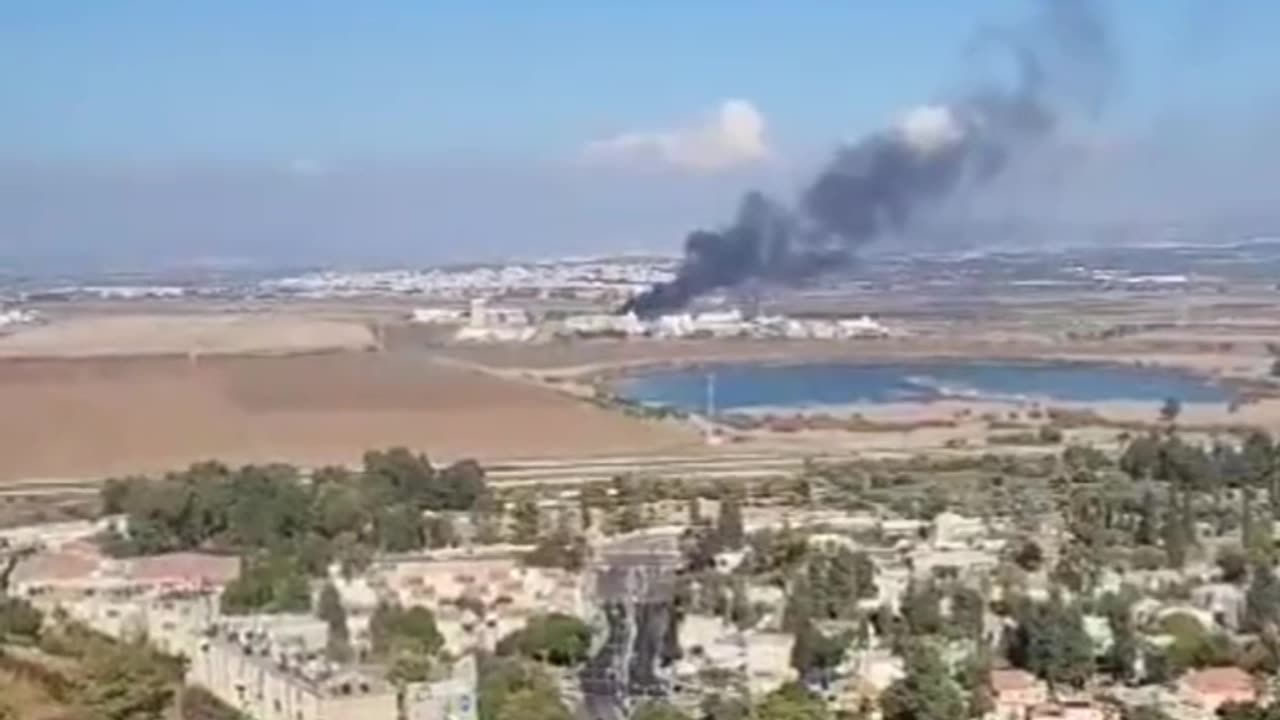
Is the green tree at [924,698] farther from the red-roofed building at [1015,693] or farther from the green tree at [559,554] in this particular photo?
the green tree at [559,554]

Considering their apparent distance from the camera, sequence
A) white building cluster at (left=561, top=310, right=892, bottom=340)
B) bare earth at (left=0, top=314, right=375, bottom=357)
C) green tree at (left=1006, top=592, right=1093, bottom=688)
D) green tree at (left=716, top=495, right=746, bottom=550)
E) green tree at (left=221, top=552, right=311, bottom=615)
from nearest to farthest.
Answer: green tree at (left=1006, top=592, right=1093, bottom=688) < green tree at (left=221, top=552, right=311, bottom=615) < green tree at (left=716, top=495, right=746, bottom=550) < bare earth at (left=0, top=314, right=375, bottom=357) < white building cluster at (left=561, top=310, right=892, bottom=340)

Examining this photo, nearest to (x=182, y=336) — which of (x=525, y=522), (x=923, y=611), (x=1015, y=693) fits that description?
(x=525, y=522)

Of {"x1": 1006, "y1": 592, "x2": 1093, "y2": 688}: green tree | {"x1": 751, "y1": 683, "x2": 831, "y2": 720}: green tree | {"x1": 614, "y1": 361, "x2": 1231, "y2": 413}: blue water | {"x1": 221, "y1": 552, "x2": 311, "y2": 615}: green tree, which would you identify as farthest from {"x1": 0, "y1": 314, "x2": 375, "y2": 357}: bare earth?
{"x1": 751, "y1": 683, "x2": 831, "y2": 720}: green tree

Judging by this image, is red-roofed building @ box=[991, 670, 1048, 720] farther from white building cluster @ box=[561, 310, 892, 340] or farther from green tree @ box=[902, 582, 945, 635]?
white building cluster @ box=[561, 310, 892, 340]

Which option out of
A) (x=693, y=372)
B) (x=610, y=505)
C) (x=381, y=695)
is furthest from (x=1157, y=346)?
(x=381, y=695)

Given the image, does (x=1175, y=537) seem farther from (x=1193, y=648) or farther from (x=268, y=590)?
Result: (x=268, y=590)

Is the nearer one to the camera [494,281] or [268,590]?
[268,590]
